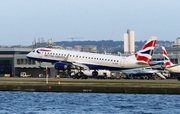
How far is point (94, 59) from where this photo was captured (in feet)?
409

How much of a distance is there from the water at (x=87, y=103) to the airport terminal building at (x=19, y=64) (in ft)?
283

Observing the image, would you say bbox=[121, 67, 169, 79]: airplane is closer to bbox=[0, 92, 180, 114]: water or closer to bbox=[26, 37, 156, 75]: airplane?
bbox=[26, 37, 156, 75]: airplane

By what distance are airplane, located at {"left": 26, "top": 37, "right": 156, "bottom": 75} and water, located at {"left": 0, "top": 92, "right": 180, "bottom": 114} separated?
123 ft

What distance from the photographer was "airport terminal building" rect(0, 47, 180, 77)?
172 m

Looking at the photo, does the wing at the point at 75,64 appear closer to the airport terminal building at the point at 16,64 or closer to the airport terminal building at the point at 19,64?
the airport terminal building at the point at 19,64

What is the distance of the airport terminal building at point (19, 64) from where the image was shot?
172 m

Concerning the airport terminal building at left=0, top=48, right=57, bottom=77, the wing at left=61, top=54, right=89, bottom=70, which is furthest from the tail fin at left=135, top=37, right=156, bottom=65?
the airport terminal building at left=0, top=48, right=57, bottom=77

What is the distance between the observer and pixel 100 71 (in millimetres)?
139375

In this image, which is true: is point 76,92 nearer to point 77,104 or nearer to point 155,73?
point 77,104

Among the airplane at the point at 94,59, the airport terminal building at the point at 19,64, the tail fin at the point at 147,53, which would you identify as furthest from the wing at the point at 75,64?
the airport terminal building at the point at 19,64

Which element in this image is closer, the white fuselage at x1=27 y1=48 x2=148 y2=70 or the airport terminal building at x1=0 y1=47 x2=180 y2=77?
the white fuselage at x1=27 y1=48 x2=148 y2=70

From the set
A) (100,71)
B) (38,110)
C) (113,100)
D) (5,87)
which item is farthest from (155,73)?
(38,110)

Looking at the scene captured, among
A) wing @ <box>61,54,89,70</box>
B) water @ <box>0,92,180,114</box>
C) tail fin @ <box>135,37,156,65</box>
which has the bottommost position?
water @ <box>0,92,180,114</box>

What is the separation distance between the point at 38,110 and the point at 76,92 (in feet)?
68.0
